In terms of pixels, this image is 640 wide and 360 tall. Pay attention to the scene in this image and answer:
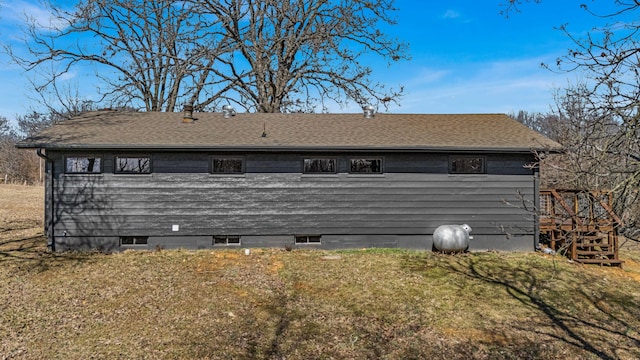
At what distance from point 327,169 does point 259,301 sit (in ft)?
15.4

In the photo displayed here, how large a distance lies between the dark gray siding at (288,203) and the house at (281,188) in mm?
30

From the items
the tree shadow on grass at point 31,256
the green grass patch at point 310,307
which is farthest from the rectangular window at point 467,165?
the tree shadow on grass at point 31,256

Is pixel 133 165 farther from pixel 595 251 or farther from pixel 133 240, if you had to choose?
pixel 595 251

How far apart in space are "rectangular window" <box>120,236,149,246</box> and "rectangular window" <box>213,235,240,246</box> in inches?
75.4

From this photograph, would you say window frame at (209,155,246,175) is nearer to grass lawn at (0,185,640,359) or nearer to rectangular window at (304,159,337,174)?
rectangular window at (304,159,337,174)

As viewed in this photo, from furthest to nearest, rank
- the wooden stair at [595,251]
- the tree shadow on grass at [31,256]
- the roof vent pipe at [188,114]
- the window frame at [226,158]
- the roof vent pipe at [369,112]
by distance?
the roof vent pipe at [369,112] → the roof vent pipe at [188,114] → the window frame at [226,158] → the wooden stair at [595,251] → the tree shadow on grass at [31,256]

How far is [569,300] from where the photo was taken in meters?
6.83

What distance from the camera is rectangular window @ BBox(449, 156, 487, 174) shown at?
10203 mm

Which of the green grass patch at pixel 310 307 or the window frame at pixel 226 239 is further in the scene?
the window frame at pixel 226 239

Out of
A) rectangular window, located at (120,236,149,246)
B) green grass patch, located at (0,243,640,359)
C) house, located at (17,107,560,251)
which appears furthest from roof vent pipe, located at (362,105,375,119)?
rectangular window, located at (120,236,149,246)

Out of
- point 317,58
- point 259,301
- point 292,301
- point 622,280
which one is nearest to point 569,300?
point 622,280

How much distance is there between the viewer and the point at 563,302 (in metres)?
6.73

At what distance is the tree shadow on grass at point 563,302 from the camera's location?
5414mm

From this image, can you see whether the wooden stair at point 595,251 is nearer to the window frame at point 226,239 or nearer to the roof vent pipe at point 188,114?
the window frame at point 226,239
